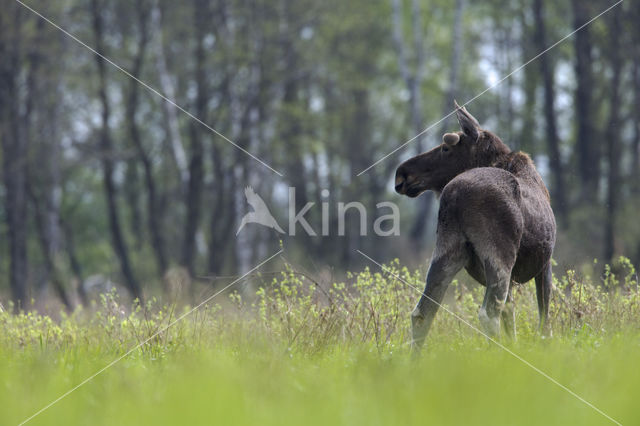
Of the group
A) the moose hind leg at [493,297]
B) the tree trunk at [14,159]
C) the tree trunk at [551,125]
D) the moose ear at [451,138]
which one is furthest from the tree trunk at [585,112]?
the moose hind leg at [493,297]

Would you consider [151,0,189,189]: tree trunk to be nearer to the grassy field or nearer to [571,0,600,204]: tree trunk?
[571,0,600,204]: tree trunk

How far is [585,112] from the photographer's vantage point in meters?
23.5

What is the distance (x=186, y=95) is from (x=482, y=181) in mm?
23408

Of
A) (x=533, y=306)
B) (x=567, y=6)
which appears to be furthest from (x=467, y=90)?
(x=533, y=306)

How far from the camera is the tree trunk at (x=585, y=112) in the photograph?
896 inches

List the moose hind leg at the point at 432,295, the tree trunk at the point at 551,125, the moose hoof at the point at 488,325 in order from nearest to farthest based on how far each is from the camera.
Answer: the moose hoof at the point at 488,325
the moose hind leg at the point at 432,295
the tree trunk at the point at 551,125

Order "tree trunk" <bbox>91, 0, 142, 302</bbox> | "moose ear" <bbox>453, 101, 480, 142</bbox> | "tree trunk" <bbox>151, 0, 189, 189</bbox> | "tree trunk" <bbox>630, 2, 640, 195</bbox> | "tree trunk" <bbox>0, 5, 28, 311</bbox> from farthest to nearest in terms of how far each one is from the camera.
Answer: "tree trunk" <bbox>91, 0, 142, 302</bbox>
"tree trunk" <bbox>151, 0, 189, 189</bbox>
"tree trunk" <bbox>630, 2, 640, 195</bbox>
"tree trunk" <bbox>0, 5, 28, 311</bbox>
"moose ear" <bbox>453, 101, 480, 142</bbox>

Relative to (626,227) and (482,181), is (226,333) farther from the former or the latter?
(626,227)

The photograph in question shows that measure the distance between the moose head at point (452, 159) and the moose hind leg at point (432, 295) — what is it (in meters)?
1.13

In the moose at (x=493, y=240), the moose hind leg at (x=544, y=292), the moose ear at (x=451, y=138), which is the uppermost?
the moose ear at (x=451, y=138)

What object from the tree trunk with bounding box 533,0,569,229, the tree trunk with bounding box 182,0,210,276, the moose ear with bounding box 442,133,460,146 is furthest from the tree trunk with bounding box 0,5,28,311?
the moose ear with bounding box 442,133,460,146

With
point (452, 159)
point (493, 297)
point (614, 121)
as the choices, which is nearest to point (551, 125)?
point (614, 121)

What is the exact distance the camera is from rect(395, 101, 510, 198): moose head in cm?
608

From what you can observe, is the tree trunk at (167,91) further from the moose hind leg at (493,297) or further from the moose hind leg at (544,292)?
the moose hind leg at (493,297)
